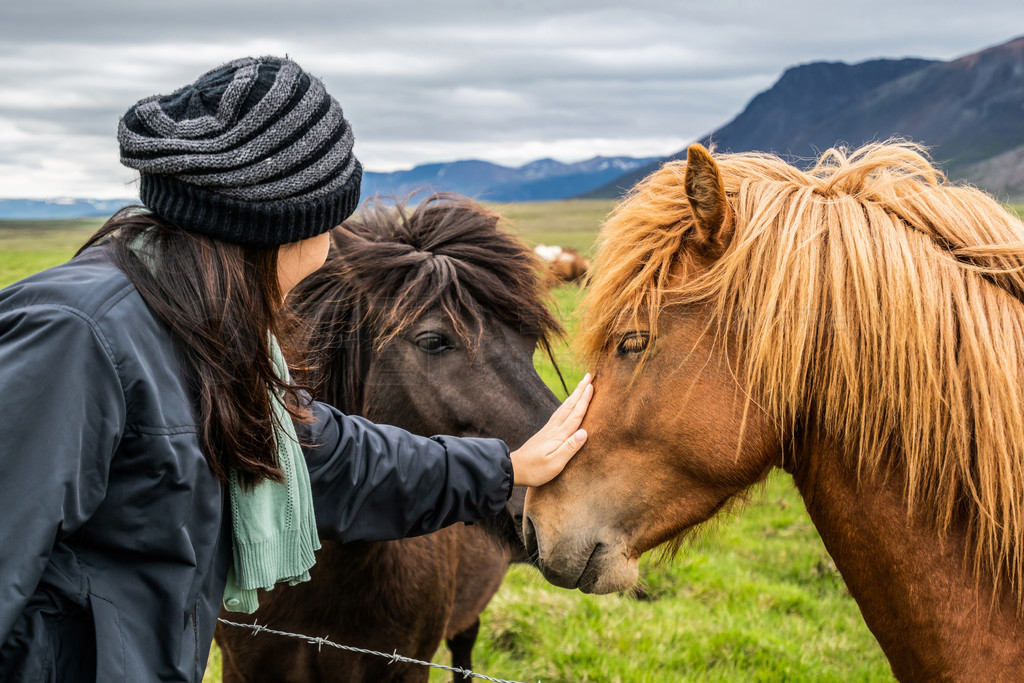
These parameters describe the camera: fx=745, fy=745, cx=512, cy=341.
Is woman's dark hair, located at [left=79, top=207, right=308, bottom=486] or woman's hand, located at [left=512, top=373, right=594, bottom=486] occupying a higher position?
woman's dark hair, located at [left=79, top=207, right=308, bottom=486]

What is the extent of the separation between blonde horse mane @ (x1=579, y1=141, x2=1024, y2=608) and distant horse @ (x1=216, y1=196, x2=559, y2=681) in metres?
1.01

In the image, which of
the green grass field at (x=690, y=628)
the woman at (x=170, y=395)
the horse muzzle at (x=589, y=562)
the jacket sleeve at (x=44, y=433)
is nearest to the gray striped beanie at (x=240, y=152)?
the woman at (x=170, y=395)

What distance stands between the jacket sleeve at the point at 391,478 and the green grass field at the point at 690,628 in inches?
55.1

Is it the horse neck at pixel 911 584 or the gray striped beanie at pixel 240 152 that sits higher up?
the gray striped beanie at pixel 240 152

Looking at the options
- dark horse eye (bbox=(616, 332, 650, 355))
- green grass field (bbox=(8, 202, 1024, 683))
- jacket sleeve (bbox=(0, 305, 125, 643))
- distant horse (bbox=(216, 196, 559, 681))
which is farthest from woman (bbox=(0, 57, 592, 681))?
green grass field (bbox=(8, 202, 1024, 683))

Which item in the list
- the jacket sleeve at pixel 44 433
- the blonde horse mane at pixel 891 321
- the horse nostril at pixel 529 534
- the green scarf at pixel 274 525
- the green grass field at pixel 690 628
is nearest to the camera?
the jacket sleeve at pixel 44 433

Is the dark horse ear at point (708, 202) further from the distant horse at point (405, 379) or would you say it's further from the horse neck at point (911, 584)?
the distant horse at point (405, 379)

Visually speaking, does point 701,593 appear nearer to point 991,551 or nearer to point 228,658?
point 228,658

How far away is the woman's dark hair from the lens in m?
1.54

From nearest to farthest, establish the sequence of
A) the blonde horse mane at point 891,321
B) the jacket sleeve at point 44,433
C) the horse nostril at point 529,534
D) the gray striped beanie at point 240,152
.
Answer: the jacket sleeve at point 44,433
the gray striped beanie at point 240,152
the blonde horse mane at point 891,321
the horse nostril at point 529,534

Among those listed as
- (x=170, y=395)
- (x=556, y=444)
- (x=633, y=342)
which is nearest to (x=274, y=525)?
(x=170, y=395)

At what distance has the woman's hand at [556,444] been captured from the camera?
2035 millimetres

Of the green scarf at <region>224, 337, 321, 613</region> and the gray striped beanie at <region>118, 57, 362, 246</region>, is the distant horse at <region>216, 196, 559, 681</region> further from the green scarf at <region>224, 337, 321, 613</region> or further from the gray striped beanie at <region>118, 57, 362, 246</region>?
the gray striped beanie at <region>118, 57, 362, 246</region>

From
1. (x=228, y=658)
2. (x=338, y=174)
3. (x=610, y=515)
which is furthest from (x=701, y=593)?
(x=338, y=174)
